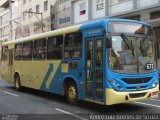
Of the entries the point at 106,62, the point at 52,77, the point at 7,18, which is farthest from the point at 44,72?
the point at 7,18

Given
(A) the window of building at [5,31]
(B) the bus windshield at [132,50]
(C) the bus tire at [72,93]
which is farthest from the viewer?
(A) the window of building at [5,31]

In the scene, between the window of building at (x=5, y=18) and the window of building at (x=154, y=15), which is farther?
the window of building at (x=5, y=18)

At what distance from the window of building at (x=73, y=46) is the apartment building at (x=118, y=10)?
13.6 metres

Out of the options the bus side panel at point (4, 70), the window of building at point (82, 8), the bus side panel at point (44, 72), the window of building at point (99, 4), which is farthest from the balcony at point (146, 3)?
the bus side panel at point (44, 72)

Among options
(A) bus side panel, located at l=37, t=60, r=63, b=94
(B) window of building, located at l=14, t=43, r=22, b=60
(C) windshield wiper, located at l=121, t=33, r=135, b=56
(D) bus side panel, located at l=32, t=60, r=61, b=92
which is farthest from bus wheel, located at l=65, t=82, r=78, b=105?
(B) window of building, located at l=14, t=43, r=22, b=60

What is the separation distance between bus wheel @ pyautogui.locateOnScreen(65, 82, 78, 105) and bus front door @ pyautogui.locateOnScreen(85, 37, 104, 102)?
3.32 feet

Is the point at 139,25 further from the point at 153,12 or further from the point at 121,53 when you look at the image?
the point at 153,12

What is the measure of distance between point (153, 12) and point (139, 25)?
50.0ft

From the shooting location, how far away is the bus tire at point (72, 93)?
12.8 m

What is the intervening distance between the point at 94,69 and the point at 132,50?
4.52ft

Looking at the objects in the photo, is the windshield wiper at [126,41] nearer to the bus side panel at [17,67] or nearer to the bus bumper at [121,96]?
the bus bumper at [121,96]

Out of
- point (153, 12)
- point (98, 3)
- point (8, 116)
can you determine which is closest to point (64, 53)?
point (8, 116)

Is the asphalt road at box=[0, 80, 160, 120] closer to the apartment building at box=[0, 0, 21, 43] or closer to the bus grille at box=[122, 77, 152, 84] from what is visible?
the bus grille at box=[122, 77, 152, 84]

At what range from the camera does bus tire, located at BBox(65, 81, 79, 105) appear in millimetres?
12840
